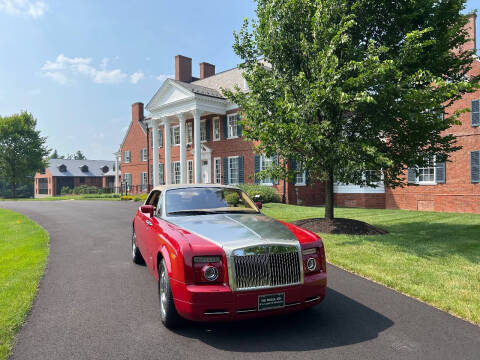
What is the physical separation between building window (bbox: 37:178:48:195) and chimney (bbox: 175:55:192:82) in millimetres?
42104

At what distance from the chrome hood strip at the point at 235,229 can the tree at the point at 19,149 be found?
5334 centimetres

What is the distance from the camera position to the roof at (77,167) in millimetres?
62750

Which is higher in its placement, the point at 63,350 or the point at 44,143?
the point at 44,143

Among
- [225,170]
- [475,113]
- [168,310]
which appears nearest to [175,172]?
[225,170]

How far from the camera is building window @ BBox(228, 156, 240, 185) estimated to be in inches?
992

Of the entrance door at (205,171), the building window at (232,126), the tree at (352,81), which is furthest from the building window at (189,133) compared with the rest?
the tree at (352,81)

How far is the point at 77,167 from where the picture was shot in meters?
66.0

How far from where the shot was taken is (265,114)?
10094mm

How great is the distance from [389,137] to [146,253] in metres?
8.06

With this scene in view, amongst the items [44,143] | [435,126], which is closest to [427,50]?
[435,126]

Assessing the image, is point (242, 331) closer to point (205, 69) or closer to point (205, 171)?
point (205, 171)

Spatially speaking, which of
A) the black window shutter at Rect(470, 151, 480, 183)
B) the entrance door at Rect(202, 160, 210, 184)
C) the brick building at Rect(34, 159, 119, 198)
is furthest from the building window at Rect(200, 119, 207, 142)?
the brick building at Rect(34, 159, 119, 198)

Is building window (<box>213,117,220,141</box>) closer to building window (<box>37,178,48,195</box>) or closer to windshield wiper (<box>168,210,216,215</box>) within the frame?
windshield wiper (<box>168,210,216,215</box>)

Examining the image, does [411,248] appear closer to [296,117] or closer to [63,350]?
[296,117]
